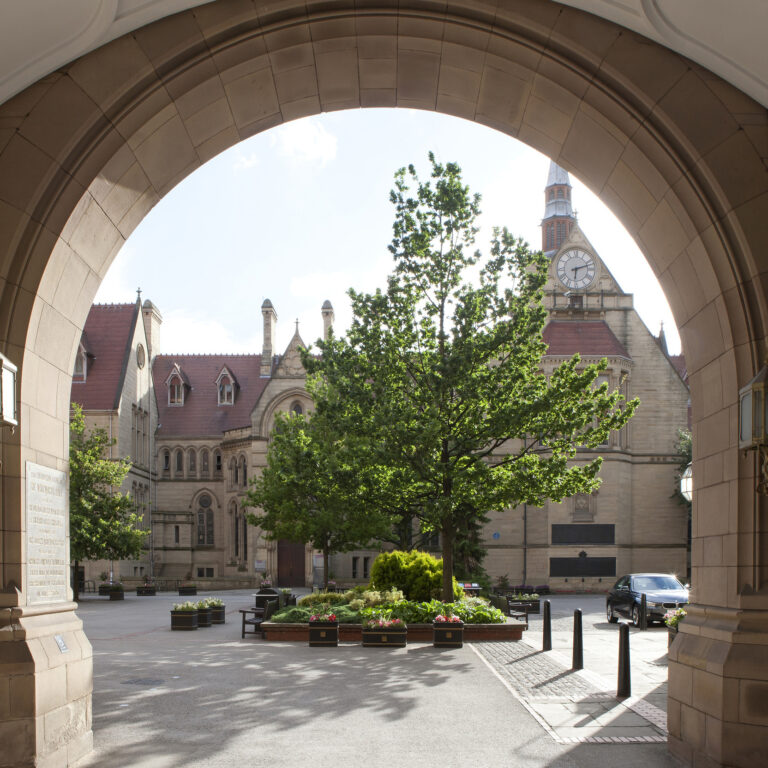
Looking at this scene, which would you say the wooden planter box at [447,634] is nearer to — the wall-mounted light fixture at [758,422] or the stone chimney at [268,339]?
the wall-mounted light fixture at [758,422]

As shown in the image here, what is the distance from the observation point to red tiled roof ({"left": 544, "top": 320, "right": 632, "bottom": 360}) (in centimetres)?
5175

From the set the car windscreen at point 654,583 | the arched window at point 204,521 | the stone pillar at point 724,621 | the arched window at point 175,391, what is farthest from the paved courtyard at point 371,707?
the arched window at point 175,391

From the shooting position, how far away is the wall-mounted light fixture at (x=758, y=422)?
632cm

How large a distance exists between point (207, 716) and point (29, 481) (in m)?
4.41

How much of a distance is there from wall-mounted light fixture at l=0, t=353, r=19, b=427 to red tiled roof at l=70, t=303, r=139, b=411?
161ft

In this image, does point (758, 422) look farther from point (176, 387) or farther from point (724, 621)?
point (176, 387)

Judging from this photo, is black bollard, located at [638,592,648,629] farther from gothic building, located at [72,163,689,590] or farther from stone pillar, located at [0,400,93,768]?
gothic building, located at [72,163,689,590]

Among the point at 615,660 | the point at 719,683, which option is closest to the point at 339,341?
the point at 615,660

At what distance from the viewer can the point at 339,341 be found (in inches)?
894

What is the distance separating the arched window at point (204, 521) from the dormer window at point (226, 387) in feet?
24.1

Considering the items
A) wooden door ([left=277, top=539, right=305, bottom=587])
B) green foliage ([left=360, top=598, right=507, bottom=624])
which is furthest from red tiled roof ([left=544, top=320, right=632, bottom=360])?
green foliage ([left=360, top=598, right=507, bottom=624])

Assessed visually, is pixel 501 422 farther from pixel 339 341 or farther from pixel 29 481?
pixel 29 481

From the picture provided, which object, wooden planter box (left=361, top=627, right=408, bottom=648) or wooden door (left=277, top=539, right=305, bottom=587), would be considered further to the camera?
wooden door (left=277, top=539, right=305, bottom=587)

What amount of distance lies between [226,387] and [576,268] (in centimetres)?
2762
